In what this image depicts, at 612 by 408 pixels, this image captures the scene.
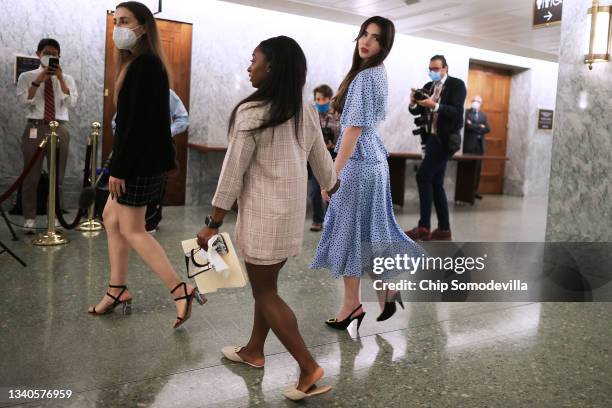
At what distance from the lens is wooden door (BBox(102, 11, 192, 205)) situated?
6.72 m

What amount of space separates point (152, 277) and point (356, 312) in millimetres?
1576

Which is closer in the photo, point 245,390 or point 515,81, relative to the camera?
point 245,390

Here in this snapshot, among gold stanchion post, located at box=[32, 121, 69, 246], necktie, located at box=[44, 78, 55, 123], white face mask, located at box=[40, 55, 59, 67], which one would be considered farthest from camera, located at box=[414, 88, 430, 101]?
necktie, located at box=[44, 78, 55, 123]

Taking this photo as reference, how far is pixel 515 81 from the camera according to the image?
36.6 ft

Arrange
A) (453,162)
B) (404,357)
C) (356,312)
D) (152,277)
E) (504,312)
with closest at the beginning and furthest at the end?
(404,357)
(356,312)
(504,312)
(152,277)
(453,162)

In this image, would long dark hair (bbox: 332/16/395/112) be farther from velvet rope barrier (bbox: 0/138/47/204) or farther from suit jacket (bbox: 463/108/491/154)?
suit jacket (bbox: 463/108/491/154)

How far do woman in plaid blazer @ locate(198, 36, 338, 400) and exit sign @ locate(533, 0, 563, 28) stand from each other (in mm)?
4567

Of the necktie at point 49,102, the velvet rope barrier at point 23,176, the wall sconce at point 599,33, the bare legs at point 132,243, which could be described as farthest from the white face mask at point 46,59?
the wall sconce at point 599,33

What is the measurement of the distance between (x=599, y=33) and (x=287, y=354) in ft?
10.8

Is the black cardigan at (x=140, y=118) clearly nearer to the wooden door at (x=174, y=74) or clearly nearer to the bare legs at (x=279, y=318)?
the bare legs at (x=279, y=318)

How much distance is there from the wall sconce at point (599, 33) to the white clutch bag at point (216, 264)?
3212mm

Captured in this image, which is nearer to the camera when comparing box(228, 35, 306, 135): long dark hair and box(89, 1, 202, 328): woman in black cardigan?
box(228, 35, 306, 135): long dark hair

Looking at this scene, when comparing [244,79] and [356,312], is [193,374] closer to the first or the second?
[356,312]

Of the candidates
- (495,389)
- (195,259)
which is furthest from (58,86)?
(495,389)
